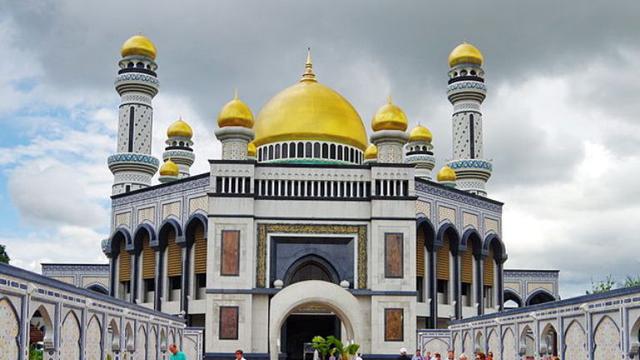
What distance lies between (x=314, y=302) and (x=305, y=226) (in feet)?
9.84

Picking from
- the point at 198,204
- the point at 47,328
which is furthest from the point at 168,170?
the point at 47,328

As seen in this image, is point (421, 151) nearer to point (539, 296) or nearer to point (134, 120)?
point (539, 296)

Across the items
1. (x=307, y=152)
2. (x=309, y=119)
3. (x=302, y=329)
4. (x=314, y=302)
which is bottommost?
(x=302, y=329)

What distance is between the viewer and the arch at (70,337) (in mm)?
15680

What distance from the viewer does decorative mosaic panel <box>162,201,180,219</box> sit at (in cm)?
3466

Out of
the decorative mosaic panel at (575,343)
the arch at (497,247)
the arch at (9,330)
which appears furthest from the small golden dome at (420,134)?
the arch at (9,330)

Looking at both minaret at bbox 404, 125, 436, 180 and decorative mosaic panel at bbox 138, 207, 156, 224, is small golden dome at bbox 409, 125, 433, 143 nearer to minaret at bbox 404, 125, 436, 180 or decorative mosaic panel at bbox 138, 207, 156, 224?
minaret at bbox 404, 125, 436, 180

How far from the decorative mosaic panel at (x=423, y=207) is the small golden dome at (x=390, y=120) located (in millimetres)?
4013

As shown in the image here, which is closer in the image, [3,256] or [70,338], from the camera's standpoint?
[70,338]

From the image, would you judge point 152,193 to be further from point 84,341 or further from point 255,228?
point 84,341

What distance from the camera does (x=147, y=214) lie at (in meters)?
36.1

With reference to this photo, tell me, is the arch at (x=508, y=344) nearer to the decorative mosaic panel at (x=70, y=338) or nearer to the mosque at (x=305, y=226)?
the mosque at (x=305, y=226)

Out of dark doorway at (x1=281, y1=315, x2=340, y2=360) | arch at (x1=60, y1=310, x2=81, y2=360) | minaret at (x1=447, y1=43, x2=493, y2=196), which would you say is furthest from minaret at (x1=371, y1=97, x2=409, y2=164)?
arch at (x1=60, y1=310, x2=81, y2=360)

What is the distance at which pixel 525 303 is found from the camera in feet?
147
